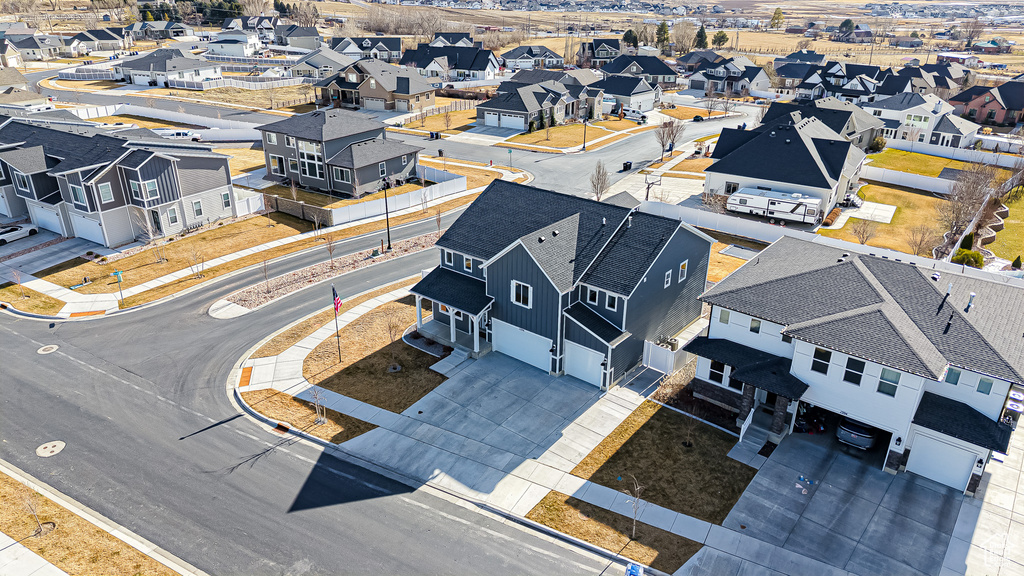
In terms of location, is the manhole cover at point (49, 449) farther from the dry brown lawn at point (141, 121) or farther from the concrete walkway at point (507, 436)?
the dry brown lawn at point (141, 121)

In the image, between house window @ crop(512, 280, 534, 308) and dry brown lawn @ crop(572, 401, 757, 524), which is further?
house window @ crop(512, 280, 534, 308)

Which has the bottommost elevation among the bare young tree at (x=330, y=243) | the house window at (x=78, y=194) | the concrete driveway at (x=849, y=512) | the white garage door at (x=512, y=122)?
the concrete driveway at (x=849, y=512)

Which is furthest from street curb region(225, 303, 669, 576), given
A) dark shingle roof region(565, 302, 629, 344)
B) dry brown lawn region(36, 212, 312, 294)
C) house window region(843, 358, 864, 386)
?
dry brown lawn region(36, 212, 312, 294)

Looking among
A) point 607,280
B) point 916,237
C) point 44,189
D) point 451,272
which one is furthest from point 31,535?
point 916,237

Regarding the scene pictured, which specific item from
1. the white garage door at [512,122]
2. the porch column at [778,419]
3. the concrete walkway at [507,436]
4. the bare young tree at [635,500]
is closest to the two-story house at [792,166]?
the porch column at [778,419]

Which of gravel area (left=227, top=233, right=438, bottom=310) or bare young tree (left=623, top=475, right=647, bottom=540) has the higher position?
gravel area (left=227, top=233, right=438, bottom=310)

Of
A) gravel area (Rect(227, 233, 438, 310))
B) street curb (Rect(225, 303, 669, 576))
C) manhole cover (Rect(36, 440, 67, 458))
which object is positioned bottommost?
street curb (Rect(225, 303, 669, 576))

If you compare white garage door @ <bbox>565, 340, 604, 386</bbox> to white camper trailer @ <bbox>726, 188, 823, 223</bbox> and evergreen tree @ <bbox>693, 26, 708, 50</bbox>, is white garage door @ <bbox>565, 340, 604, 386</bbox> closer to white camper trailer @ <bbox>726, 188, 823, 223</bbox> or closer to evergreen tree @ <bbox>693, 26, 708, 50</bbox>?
white camper trailer @ <bbox>726, 188, 823, 223</bbox>
